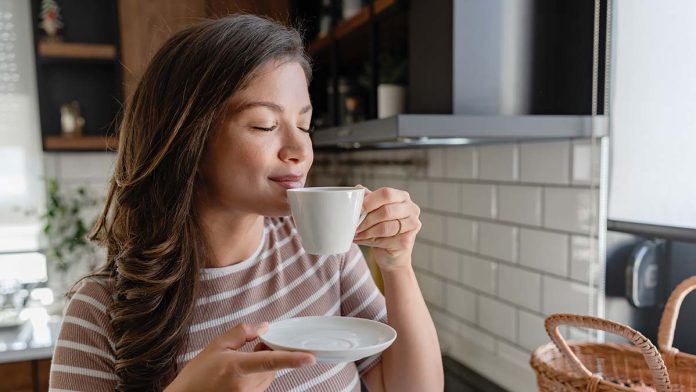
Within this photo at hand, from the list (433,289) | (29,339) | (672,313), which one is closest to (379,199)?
(672,313)

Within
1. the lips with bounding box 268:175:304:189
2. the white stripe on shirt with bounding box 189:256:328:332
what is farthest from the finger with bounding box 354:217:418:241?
the white stripe on shirt with bounding box 189:256:328:332

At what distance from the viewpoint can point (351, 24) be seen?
5.50ft

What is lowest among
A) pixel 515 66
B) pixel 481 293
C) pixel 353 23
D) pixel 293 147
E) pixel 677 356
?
pixel 481 293

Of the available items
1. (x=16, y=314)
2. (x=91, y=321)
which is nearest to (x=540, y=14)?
(x=91, y=321)

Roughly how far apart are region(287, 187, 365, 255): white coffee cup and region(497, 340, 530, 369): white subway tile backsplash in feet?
3.11

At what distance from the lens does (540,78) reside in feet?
3.85

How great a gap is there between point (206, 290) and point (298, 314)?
160mm

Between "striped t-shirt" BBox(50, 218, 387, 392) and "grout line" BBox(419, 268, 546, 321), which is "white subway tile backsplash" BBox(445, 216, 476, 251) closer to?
"grout line" BBox(419, 268, 546, 321)

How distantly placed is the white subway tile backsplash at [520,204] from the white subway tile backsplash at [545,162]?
0.11 feet

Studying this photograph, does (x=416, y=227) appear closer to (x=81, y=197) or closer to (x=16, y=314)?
(x=16, y=314)

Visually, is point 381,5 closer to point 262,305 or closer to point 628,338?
point 262,305

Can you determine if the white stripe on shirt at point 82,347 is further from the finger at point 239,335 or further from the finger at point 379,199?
the finger at point 379,199

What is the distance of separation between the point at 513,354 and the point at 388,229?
0.91 m

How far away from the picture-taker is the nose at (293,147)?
744 millimetres
